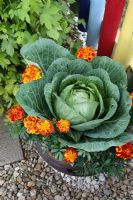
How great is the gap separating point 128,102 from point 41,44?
554 mm

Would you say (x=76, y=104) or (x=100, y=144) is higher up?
(x=76, y=104)

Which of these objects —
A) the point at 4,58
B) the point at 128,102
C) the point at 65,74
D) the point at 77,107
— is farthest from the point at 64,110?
the point at 4,58

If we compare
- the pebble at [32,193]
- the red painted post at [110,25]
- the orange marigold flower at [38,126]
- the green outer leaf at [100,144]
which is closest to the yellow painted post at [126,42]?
the red painted post at [110,25]

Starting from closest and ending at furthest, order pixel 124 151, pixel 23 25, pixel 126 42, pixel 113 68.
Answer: pixel 124 151 < pixel 113 68 < pixel 23 25 < pixel 126 42

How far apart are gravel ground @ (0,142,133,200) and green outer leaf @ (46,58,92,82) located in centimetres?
75

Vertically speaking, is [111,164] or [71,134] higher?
[71,134]

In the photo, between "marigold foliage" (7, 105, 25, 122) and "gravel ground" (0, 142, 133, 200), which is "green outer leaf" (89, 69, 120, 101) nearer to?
"marigold foliage" (7, 105, 25, 122)

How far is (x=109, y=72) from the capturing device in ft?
5.64

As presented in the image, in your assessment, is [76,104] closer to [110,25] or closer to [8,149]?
[110,25]

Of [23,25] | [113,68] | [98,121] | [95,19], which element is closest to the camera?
[98,121]

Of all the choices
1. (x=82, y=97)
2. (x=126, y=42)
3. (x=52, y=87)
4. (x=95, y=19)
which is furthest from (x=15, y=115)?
(x=95, y=19)

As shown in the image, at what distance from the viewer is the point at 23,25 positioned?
6.00 ft

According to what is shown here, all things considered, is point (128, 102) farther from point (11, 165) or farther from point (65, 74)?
point (11, 165)

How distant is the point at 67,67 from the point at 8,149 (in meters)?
0.86
